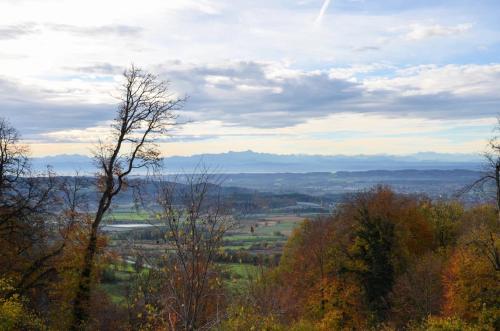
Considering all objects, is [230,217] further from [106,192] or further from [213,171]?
[106,192]

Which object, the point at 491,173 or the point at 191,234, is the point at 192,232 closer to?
the point at 191,234

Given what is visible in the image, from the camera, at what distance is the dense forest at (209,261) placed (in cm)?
1138

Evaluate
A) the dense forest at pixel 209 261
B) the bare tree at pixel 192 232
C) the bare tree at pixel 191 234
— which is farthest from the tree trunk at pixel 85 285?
the bare tree at pixel 192 232

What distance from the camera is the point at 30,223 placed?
77.2 ft

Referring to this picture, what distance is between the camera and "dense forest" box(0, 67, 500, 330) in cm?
1138

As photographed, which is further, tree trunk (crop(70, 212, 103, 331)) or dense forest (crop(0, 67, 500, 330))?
tree trunk (crop(70, 212, 103, 331))

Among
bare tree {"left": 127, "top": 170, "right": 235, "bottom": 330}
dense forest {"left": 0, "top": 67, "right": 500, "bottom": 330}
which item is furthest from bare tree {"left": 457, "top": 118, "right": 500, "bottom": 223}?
bare tree {"left": 127, "top": 170, "right": 235, "bottom": 330}

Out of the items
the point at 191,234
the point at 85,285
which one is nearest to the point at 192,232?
the point at 191,234

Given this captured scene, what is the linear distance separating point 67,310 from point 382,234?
27351mm

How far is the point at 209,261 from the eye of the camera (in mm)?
10938

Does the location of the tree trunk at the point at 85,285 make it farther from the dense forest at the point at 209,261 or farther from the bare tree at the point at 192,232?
the bare tree at the point at 192,232

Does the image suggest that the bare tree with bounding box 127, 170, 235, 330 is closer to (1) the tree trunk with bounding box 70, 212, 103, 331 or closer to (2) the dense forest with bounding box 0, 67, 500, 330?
(2) the dense forest with bounding box 0, 67, 500, 330

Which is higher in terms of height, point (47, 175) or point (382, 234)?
point (47, 175)

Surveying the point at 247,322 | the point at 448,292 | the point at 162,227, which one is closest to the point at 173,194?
the point at 162,227
